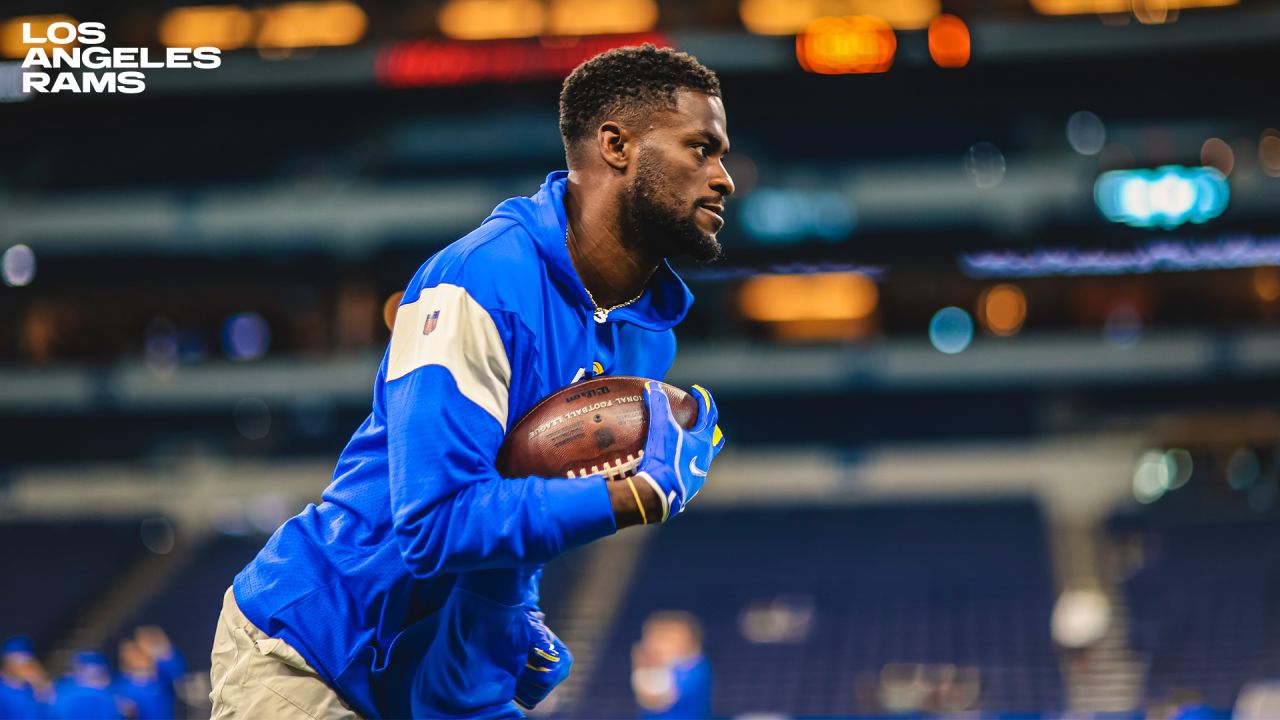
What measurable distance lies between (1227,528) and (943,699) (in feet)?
26.7

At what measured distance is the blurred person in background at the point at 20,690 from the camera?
10.6m

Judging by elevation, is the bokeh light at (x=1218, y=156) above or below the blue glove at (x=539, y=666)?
above

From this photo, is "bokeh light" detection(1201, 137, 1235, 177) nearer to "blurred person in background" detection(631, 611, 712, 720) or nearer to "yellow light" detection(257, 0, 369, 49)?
"yellow light" detection(257, 0, 369, 49)

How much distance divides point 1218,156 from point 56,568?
71.2ft

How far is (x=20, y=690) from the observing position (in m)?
10.7

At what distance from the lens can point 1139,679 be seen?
18.9 m

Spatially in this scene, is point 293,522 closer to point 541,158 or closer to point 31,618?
point 31,618

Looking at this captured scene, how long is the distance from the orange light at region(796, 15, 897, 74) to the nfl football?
20.4 meters

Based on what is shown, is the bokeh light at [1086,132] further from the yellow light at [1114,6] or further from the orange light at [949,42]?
the orange light at [949,42]

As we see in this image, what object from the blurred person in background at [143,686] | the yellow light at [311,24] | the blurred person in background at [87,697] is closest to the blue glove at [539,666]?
the blurred person in background at [87,697]

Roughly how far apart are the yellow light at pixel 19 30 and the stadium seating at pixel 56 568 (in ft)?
28.1

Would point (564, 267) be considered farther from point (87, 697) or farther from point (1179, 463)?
point (1179, 463)

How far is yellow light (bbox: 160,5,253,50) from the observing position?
25.8m

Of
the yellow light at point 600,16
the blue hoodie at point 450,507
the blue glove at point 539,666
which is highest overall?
the yellow light at point 600,16
